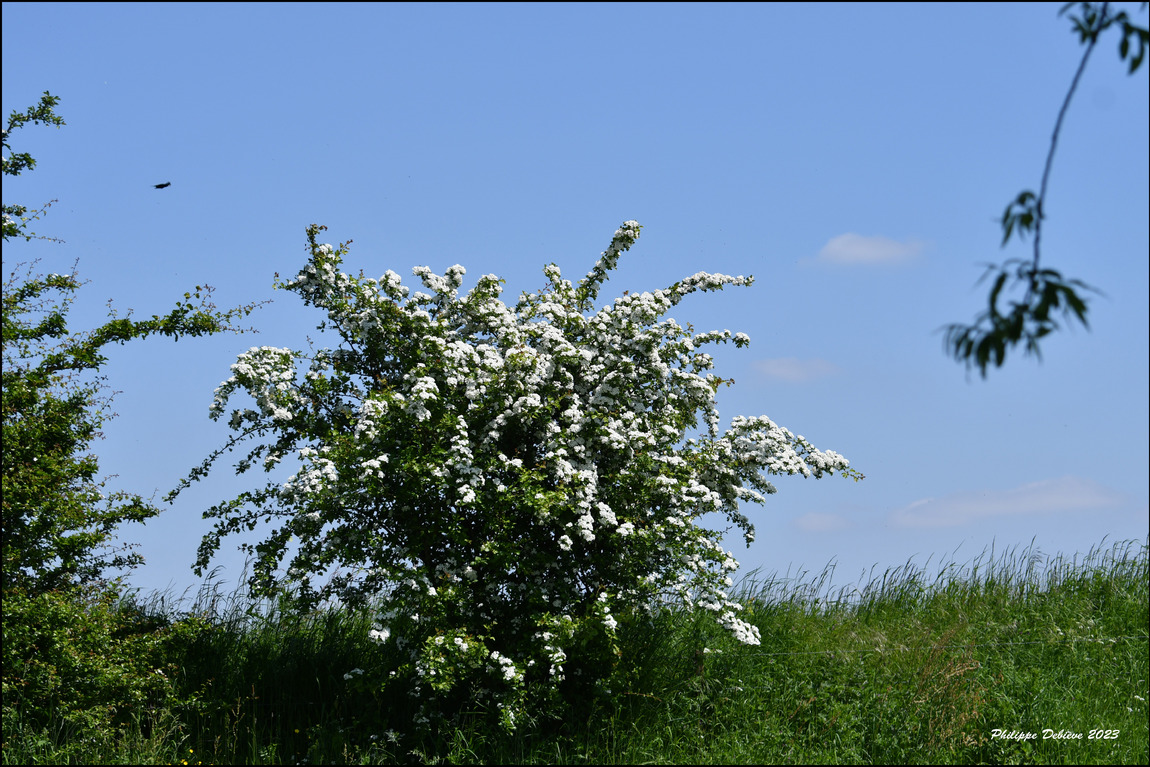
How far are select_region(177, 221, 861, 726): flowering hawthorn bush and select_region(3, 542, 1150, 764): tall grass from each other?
2.03 feet

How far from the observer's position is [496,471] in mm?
9242

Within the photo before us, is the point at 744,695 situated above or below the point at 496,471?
below

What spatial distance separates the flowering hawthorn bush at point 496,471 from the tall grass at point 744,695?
62cm

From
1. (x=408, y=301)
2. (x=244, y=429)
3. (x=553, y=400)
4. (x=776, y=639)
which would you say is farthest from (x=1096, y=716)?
(x=244, y=429)

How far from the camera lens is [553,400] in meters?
9.22

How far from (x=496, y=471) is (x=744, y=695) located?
3.39 meters

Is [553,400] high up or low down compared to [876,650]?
up

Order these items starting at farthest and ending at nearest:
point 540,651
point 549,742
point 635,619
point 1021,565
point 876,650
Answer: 1. point 1021,565
2. point 876,650
3. point 635,619
4. point 549,742
5. point 540,651

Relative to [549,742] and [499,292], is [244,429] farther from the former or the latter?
[549,742]

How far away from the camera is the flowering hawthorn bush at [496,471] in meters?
8.70

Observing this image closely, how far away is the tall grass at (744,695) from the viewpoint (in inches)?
353

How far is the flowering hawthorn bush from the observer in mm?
8703

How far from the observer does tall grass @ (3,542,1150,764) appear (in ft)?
29.4

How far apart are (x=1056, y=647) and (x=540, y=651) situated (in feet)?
19.6
